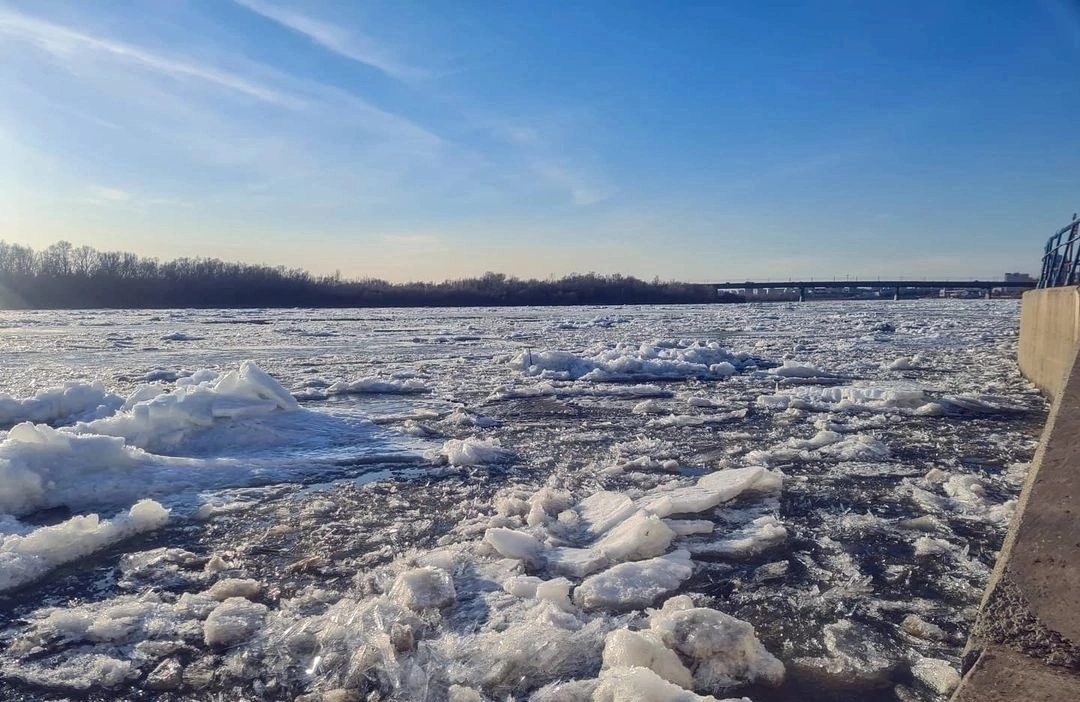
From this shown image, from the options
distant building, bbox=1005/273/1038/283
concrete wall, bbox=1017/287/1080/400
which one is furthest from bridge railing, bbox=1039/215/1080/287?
distant building, bbox=1005/273/1038/283

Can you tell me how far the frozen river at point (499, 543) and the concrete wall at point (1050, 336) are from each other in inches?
21.3

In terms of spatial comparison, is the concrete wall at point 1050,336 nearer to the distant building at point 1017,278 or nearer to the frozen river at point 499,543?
the frozen river at point 499,543

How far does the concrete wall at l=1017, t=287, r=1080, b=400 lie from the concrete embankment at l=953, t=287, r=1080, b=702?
141 inches

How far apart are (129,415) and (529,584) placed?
175 inches

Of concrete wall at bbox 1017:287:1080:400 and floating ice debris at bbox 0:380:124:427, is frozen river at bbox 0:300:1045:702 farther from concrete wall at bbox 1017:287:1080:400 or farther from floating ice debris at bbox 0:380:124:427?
concrete wall at bbox 1017:287:1080:400

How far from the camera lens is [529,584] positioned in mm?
3188

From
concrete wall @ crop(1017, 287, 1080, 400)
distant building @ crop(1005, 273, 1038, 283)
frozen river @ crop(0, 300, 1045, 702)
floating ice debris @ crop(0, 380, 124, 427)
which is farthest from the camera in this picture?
distant building @ crop(1005, 273, 1038, 283)

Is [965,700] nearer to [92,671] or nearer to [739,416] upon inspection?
[92,671]

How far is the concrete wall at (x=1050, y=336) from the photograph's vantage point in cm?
716

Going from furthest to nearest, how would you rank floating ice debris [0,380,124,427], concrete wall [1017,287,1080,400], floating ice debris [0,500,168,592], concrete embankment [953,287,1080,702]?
concrete wall [1017,287,1080,400], floating ice debris [0,380,124,427], floating ice debris [0,500,168,592], concrete embankment [953,287,1080,702]

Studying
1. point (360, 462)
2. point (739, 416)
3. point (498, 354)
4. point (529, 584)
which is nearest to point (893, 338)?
point (498, 354)

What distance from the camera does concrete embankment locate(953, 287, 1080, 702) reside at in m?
2.08

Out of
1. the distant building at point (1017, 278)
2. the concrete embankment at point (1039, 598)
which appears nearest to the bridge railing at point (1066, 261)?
the concrete embankment at point (1039, 598)

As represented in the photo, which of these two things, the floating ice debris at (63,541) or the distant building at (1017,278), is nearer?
the floating ice debris at (63,541)
